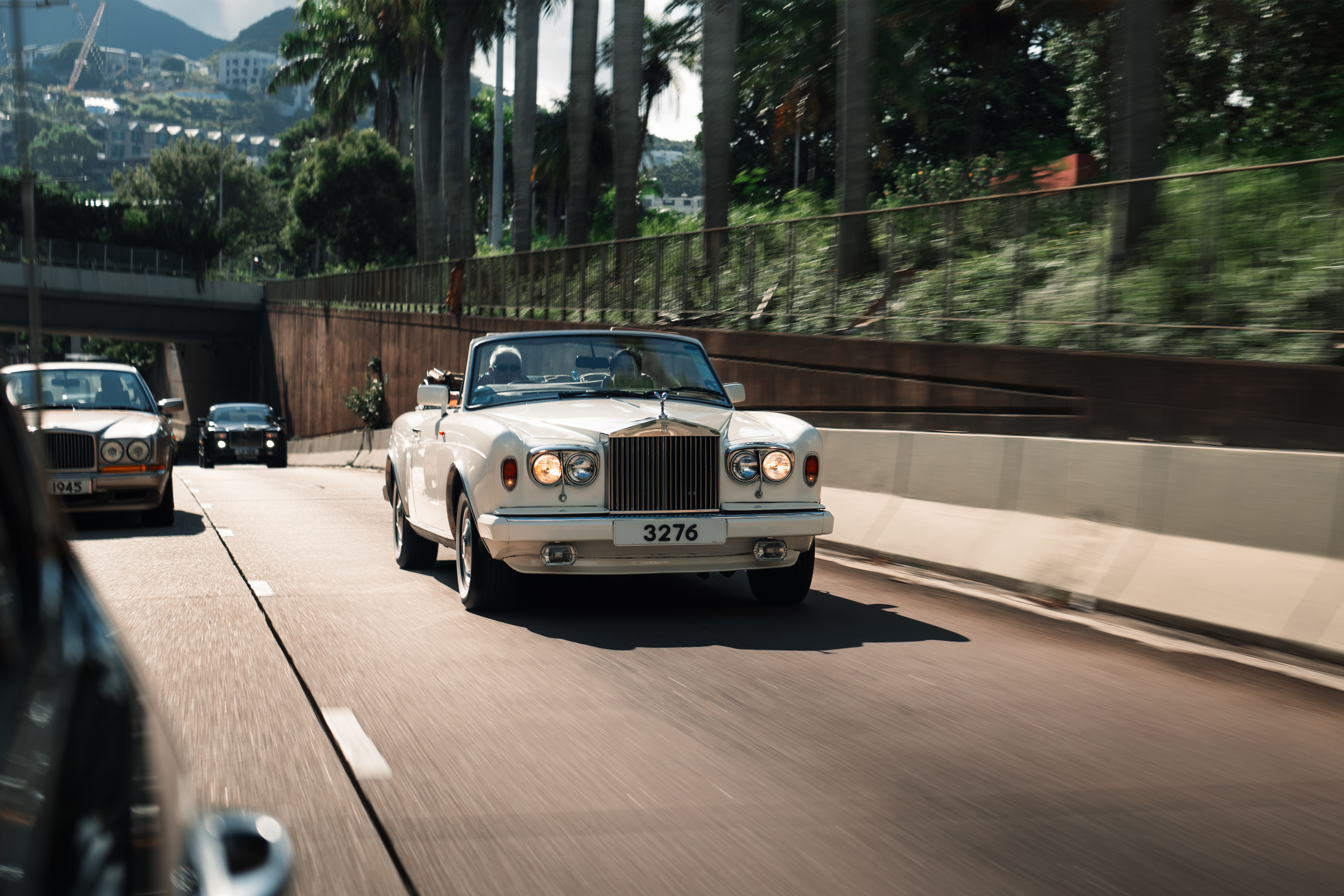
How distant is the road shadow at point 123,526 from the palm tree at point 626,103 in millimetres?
12649

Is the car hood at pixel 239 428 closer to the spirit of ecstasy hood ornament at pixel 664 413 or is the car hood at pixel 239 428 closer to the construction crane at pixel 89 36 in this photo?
the construction crane at pixel 89 36

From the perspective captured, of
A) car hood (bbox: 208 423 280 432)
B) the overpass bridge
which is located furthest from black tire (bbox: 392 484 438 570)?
the overpass bridge

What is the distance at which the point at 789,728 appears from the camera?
18.1 feet

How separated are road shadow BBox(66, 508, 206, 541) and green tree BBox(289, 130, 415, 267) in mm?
51703

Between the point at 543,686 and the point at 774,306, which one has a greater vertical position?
the point at 774,306

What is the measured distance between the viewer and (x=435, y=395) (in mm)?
9570

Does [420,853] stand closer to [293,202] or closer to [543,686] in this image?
[543,686]

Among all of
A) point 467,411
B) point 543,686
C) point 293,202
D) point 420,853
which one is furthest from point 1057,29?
point 293,202

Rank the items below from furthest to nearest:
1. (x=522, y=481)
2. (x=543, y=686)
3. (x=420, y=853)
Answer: (x=522, y=481), (x=543, y=686), (x=420, y=853)

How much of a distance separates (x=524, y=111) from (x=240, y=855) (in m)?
33.2

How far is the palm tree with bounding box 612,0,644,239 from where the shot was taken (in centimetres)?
2606

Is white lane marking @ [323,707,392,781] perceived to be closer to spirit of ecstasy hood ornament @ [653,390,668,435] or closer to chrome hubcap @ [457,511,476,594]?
chrome hubcap @ [457,511,476,594]

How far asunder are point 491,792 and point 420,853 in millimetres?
624

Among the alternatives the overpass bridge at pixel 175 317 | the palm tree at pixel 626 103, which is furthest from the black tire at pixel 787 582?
the overpass bridge at pixel 175 317
